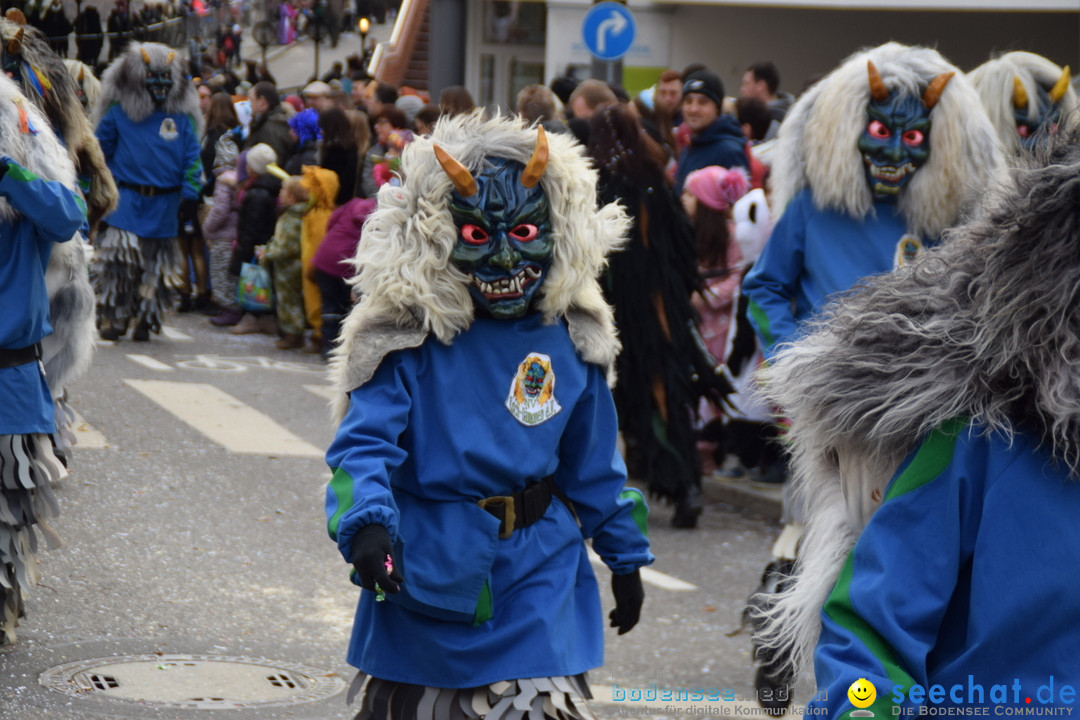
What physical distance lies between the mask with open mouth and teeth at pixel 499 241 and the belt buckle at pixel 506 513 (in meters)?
0.42

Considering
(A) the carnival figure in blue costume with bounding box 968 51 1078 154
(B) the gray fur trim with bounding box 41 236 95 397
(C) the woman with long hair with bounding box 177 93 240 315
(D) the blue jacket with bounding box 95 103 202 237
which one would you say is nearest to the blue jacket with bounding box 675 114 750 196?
(A) the carnival figure in blue costume with bounding box 968 51 1078 154

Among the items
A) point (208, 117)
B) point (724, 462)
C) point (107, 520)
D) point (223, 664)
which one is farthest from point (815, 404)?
point (208, 117)

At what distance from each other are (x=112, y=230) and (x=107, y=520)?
481cm

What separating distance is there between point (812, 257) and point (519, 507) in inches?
80.4

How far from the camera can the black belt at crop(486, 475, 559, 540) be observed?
3.32 m

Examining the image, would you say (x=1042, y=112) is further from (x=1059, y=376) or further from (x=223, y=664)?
(x=1059, y=376)

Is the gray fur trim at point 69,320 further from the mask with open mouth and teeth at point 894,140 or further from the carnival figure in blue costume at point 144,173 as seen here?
the carnival figure in blue costume at point 144,173

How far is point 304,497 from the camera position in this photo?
288 inches

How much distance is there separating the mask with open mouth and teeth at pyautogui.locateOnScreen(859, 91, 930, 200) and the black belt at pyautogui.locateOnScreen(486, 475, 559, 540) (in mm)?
2051

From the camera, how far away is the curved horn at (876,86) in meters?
4.86

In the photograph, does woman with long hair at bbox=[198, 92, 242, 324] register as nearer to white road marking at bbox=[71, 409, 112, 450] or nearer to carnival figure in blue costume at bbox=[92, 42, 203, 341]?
carnival figure in blue costume at bbox=[92, 42, 203, 341]

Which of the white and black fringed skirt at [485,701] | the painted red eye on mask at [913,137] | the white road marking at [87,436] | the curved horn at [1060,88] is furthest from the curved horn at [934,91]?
the white road marking at [87,436]

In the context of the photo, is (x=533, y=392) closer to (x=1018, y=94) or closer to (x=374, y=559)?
(x=374, y=559)

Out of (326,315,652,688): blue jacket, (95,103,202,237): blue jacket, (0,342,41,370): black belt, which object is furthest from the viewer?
(95,103,202,237): blue jacket
